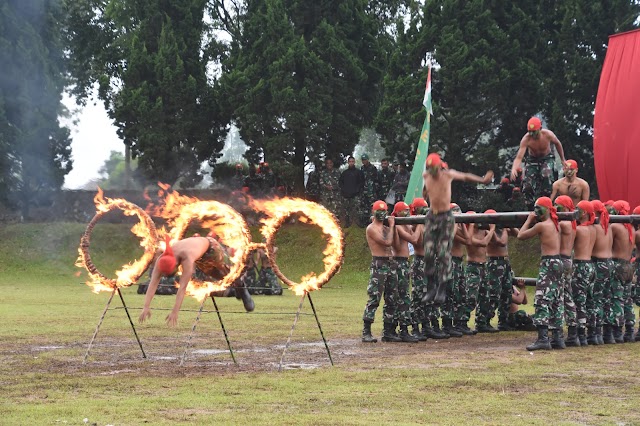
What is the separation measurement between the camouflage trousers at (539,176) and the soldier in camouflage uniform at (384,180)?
46.4 feet

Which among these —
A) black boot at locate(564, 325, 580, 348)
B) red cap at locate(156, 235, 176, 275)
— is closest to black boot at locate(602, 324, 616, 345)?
black boot at locate(564, 325, 580, 348)

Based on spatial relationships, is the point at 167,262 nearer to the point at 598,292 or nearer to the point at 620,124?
the point at 598,292

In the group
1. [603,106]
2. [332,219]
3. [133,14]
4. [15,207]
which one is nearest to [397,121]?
[603,106]

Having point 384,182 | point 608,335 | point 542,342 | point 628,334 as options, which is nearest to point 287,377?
point 542,342

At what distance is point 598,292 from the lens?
17.1 meters

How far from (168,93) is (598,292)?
2153 cm

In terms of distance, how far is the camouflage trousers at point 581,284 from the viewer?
54.9ft

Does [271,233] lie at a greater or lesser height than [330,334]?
greater

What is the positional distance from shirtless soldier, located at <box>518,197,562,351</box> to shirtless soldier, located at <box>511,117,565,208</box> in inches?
49.3

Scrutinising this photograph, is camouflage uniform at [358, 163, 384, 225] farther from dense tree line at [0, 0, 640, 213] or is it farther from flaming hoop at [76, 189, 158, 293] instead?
flaming hoop at [76, 189, 158, 293]

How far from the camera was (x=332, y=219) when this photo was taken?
13516 mm

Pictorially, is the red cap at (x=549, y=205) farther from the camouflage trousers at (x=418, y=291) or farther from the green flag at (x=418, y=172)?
the green flag at (x=418, y=172)

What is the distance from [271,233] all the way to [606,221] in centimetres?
602

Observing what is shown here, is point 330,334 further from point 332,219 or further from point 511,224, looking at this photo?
point 332,219
